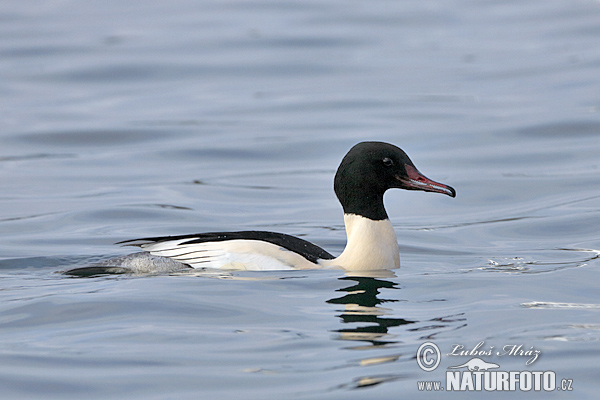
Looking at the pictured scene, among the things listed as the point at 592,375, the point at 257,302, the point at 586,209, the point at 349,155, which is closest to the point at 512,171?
the point at 586,209

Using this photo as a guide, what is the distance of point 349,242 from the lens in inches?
344

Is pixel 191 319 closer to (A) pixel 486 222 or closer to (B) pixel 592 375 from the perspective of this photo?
(B) pixel 592 375

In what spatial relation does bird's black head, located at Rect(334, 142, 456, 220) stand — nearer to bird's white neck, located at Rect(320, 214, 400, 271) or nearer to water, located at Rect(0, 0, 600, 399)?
bird's white neck, located at Rect(320, 214, 400, 271)

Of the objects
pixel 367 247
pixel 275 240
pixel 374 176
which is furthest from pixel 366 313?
pixel 374 176

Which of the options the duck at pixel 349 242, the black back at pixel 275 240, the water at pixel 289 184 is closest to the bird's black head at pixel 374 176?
the duck at pixel 349 242

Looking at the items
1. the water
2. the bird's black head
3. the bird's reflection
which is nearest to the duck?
the bird's black head

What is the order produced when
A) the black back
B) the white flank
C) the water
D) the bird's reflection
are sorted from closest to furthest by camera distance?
1. the water
2. the bird's reflection
3. the white flank
4. the black back

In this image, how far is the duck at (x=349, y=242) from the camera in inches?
334

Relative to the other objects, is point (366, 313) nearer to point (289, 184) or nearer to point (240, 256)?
point (240, 256)

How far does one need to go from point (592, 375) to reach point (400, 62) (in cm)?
1879

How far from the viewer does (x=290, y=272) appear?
27.6ft

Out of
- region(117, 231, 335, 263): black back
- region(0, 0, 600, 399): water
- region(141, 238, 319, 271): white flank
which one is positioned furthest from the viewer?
region(117, 231, 335, 263): black back

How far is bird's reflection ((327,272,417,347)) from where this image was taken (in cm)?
669

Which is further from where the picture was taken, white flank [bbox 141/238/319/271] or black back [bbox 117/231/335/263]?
black back [bbox 117/231/335/263]
